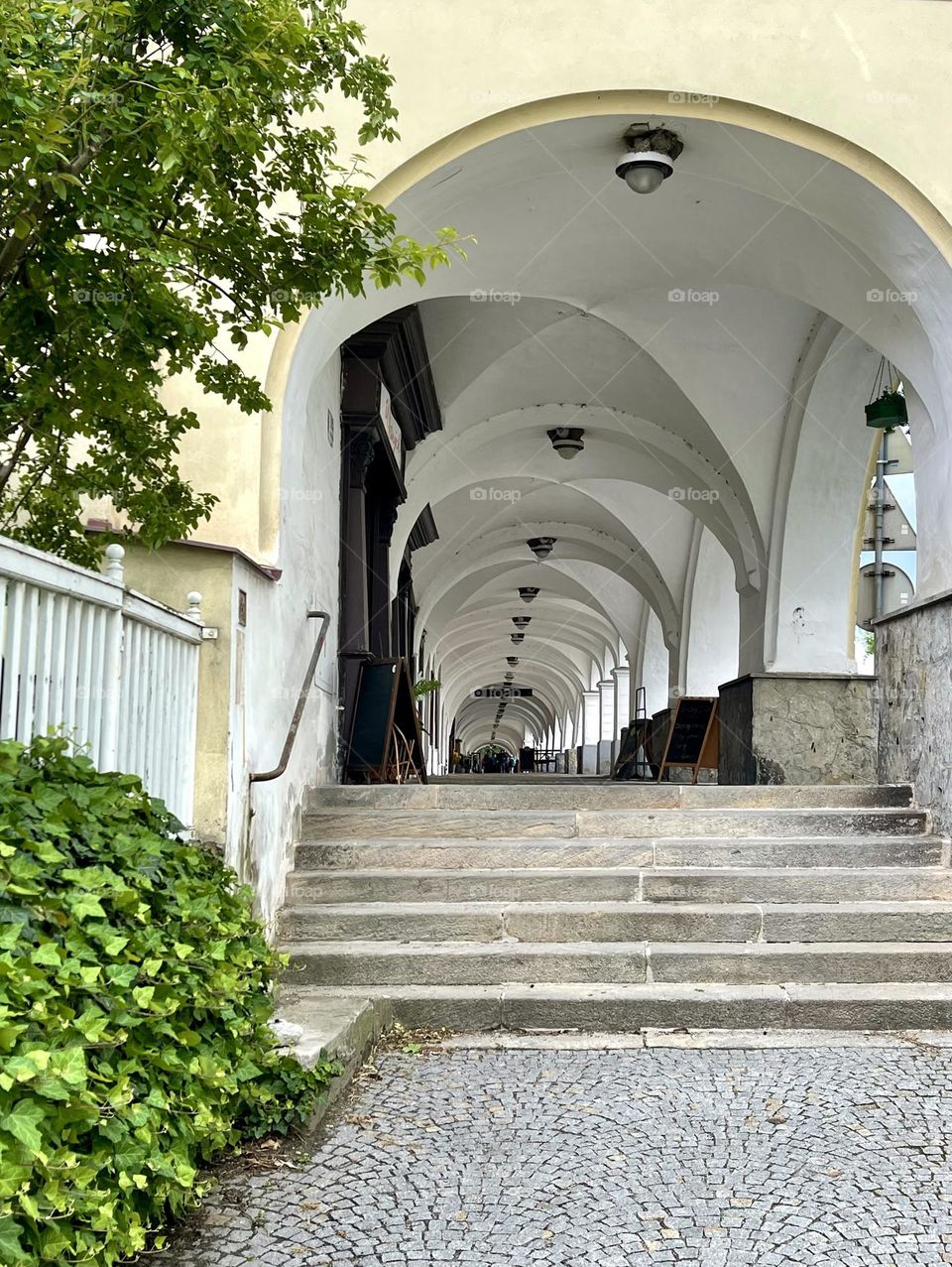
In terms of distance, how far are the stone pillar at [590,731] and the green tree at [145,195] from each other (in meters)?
26.4

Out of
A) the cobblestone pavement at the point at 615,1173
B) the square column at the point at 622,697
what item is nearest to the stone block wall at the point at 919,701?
the cobblestone pavement at the point at 615,1173

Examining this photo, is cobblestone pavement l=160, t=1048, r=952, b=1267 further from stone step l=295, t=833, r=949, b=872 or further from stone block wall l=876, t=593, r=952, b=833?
stone block wall l=876, t=593, r=952, b=833

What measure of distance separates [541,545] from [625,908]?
1367 centimetres

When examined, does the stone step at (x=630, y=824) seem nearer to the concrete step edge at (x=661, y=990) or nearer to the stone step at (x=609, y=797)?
the stone step at (x=609, y=797)

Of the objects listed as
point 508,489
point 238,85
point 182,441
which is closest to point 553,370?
point 508,489

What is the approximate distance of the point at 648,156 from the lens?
596 cm

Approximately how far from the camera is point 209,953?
2.79 metres

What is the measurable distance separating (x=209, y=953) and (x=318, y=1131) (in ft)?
2.97

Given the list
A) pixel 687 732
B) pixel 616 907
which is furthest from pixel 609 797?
pixel 687 732

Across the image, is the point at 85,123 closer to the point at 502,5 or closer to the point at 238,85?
the point at 238,85

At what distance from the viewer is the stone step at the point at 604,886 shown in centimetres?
544

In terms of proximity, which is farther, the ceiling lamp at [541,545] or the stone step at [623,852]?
the ceiling lamp at [541,545]

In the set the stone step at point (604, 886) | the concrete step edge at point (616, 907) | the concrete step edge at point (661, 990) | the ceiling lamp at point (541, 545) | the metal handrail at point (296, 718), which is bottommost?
the concrete step edge at point (661, 990)

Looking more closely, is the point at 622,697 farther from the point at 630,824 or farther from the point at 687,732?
the point at 630,824
